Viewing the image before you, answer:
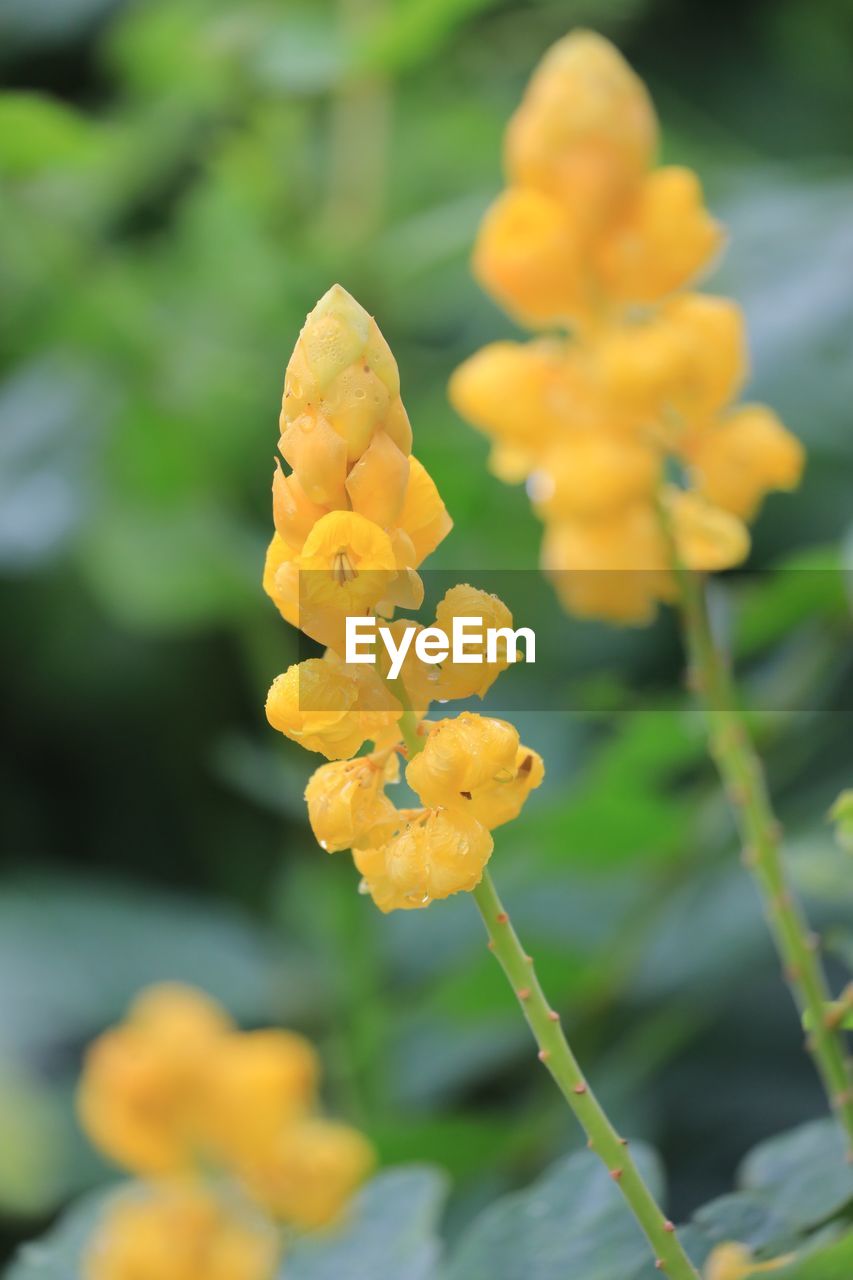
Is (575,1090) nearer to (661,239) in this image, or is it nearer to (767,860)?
(767,860)

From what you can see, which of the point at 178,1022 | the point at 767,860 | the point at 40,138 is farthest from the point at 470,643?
the point at 40,138

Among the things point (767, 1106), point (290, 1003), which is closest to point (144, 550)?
point (290, 1003)

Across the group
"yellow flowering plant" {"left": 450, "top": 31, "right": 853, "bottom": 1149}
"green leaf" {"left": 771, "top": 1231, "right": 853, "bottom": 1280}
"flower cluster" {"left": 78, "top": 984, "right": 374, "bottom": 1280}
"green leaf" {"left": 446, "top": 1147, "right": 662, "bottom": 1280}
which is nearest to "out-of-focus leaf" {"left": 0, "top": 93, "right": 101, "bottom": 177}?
"yellow flowering plant" {"left": 450, "top": 31, "right": 853, "bottom": 1149}

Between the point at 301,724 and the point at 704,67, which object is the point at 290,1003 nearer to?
the point at 301,724

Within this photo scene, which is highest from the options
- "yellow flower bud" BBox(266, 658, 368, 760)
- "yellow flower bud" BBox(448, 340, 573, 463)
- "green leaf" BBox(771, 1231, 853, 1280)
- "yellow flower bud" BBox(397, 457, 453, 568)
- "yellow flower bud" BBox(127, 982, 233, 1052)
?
"yellow flower bud" BBox(448, 340, 573, 463)

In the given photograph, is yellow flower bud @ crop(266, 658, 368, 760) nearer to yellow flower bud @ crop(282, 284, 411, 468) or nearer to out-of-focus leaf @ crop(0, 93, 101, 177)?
yellow flower bud @ crop(282, 284, 411, 468)

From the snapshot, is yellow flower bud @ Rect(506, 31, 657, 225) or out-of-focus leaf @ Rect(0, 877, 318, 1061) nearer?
yellow flower bud @ Rect(506, 31, 657, 225)
